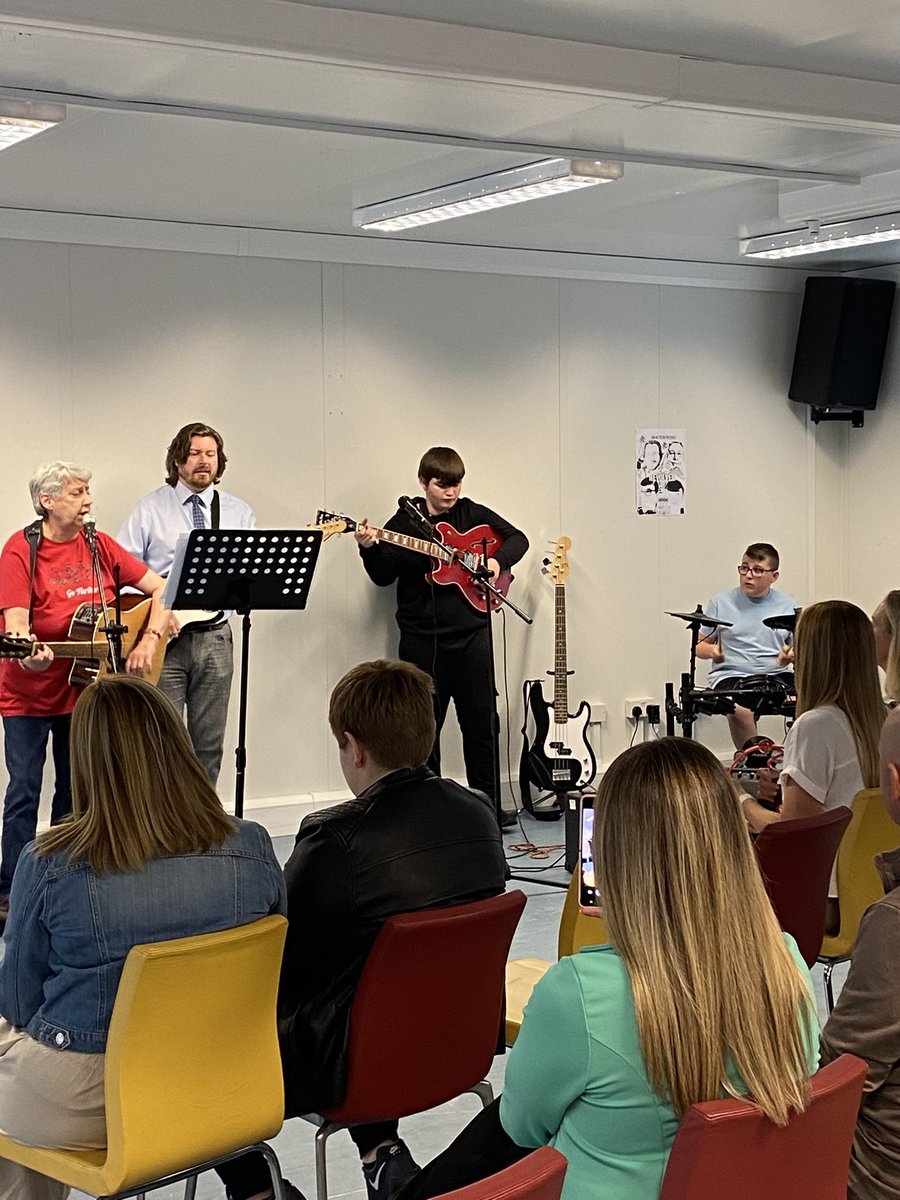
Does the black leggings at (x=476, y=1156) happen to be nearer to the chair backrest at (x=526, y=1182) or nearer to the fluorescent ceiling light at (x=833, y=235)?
the chair backrest at (x=526, y=1182)

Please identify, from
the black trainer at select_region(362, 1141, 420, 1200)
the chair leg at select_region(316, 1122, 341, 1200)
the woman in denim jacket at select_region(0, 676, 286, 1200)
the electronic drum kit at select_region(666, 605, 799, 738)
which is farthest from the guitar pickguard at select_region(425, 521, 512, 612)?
the woman in denim jacket at select_region(0, 676, 286, 1200)

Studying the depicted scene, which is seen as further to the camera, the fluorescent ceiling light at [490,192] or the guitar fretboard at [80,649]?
the guitar fretboard at [80,649]

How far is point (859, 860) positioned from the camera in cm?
387

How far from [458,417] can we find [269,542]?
2.79 m

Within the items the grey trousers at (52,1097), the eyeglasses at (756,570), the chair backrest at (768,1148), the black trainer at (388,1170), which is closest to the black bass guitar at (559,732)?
the eyeglasses at (756,570)

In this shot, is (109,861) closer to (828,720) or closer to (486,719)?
(828,720)

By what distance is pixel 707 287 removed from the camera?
28.1ft

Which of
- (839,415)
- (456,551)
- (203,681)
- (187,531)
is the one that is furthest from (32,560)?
(839,415)

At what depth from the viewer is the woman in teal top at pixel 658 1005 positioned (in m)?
1.84

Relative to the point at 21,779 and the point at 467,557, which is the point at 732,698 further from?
the point at 21,779

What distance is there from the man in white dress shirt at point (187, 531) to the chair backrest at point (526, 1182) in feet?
16.4

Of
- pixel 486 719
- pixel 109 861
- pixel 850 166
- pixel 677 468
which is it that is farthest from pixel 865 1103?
pixel 677 468

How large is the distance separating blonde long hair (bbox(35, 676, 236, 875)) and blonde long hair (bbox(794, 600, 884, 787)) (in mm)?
1918

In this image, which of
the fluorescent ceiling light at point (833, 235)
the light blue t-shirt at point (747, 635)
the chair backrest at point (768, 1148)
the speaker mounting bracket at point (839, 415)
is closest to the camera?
the chair backrest at point (768, 1148)
